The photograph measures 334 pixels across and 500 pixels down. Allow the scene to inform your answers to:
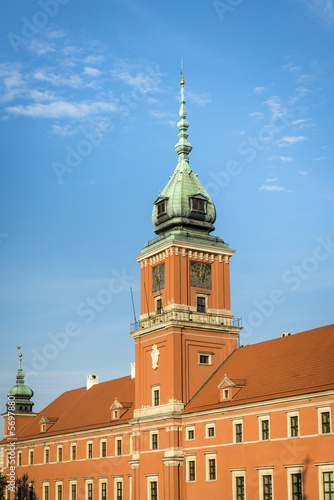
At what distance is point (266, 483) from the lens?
155 ft

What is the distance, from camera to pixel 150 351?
60.0 meters

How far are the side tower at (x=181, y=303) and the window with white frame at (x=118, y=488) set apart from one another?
7261 mm

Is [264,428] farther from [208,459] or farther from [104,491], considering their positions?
[104,491]

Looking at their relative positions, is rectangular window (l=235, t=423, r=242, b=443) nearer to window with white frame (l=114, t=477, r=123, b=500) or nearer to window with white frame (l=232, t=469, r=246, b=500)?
window with white frame (l=232, t=469, r=246, b=500)

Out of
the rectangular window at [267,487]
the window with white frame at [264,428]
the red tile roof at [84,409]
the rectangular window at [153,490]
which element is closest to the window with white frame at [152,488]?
the rectangular window at [153,490]

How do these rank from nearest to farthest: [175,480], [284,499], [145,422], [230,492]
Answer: [284,499] → [230,492] → [175,480] → [145,422]

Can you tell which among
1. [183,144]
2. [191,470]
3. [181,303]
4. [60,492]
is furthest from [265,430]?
[60,492]

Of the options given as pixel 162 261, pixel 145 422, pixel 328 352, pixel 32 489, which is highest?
pixel 162 261

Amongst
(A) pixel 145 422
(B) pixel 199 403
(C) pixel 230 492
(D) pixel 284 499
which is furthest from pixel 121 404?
(D) pixel 284 499

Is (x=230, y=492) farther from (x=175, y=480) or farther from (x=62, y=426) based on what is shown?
(x=62, y=426)

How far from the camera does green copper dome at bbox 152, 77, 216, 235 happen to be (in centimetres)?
6184

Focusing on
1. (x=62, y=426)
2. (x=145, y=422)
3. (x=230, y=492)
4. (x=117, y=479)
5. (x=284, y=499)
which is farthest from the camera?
(x=62, y=426)

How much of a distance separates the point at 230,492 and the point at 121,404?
709 inches

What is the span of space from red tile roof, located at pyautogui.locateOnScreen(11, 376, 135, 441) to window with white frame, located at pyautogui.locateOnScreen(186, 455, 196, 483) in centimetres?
1055
